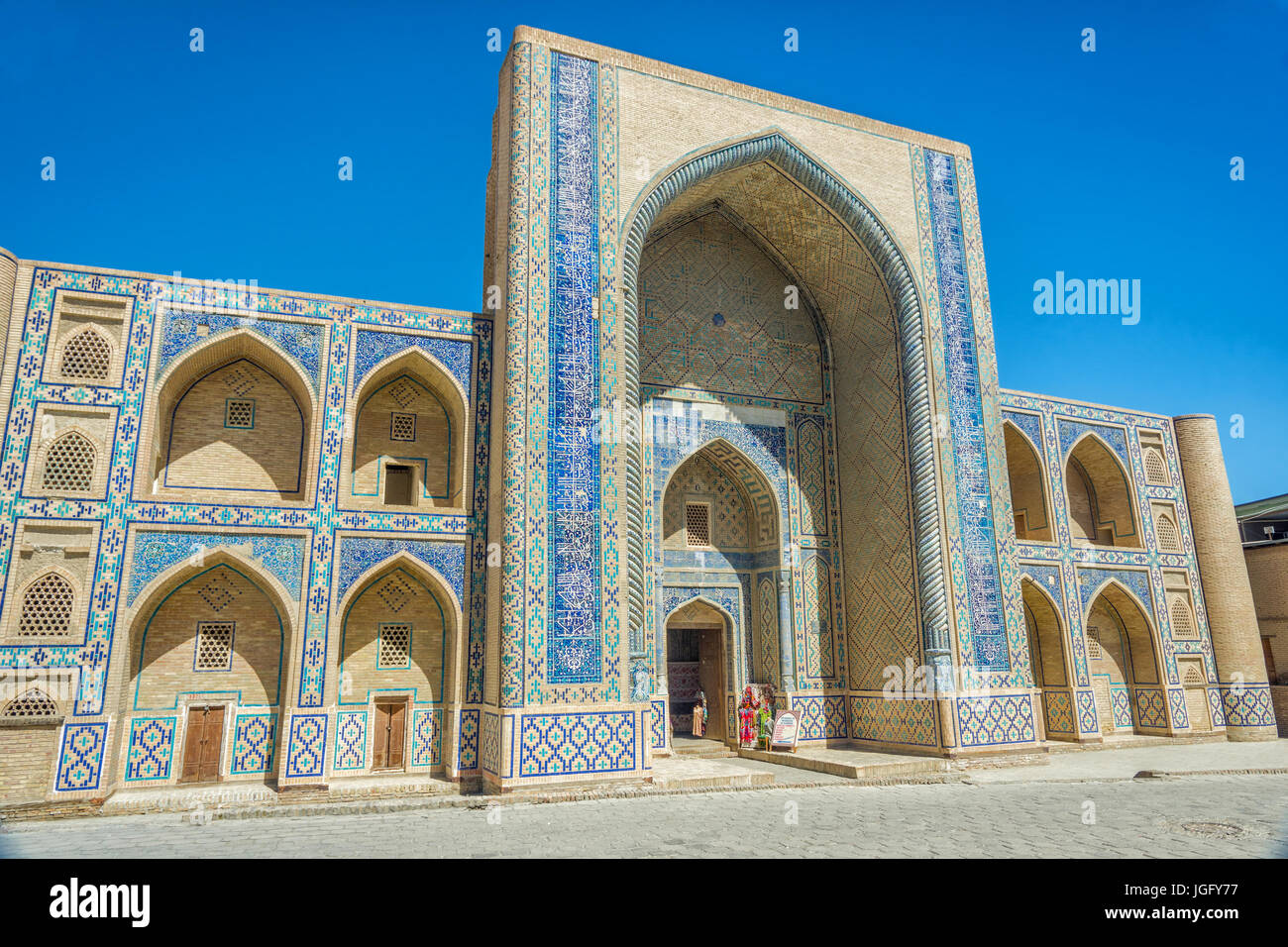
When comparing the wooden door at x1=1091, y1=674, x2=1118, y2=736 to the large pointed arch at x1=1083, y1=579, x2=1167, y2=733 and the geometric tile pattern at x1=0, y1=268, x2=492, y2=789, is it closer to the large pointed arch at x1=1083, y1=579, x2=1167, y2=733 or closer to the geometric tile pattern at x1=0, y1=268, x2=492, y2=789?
the large pointed arch at x1=1083, y1=579, x2=1167, y2=733

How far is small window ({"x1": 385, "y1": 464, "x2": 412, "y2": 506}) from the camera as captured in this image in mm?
10336

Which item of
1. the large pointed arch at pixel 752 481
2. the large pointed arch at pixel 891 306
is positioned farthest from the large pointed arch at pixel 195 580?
the large pointed arch at pixel 752 481

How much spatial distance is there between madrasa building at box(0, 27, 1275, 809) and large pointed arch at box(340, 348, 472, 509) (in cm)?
5

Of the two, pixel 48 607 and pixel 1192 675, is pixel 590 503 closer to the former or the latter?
pixel 48 607

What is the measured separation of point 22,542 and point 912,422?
9.97 meters

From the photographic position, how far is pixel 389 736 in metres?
9.46

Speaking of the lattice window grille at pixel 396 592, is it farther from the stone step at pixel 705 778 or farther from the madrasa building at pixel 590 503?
the stone step at pixel 705 778

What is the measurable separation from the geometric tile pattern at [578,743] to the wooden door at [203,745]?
3.31 m

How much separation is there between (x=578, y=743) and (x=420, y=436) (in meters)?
4.25

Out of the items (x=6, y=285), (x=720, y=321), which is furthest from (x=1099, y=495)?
(x=6, y=285)

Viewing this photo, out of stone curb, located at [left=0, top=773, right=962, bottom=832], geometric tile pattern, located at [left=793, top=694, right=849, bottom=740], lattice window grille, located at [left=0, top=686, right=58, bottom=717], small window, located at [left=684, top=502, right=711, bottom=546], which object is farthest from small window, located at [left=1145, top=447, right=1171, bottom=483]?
lattice window grille, located at [left=0, top=686, right=58, bottom=717]
